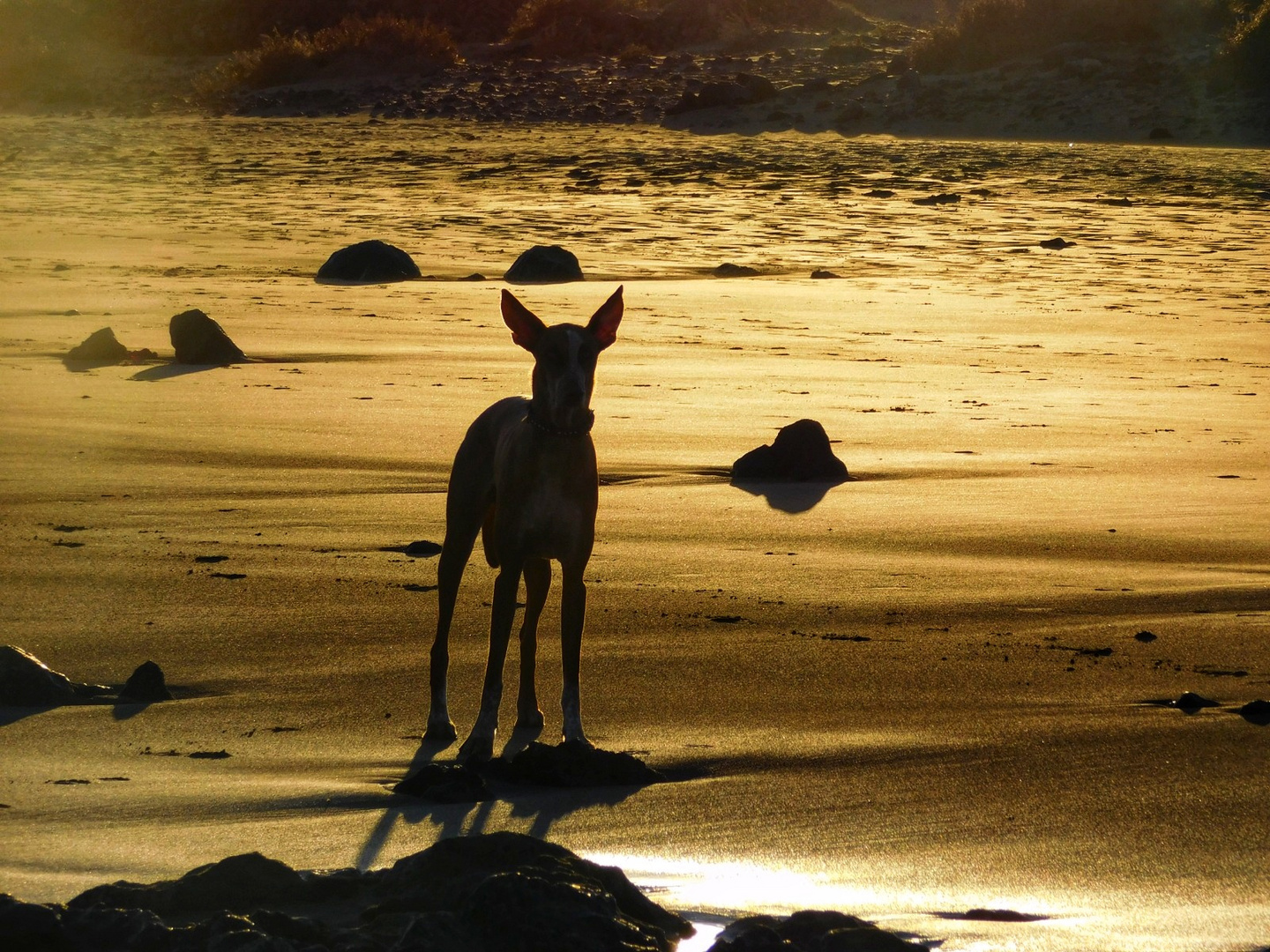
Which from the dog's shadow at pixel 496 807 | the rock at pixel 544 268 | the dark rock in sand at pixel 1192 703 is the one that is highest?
the rock at pixel 544 268

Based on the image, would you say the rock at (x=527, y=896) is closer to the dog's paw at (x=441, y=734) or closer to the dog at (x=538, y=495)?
the dog at (x=538, y=495)

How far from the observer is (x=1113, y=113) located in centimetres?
2762

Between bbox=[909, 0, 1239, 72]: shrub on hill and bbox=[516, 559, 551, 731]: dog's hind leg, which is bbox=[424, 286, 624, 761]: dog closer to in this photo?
bbox=[516, 559, 551, 731]: dog's hind leg

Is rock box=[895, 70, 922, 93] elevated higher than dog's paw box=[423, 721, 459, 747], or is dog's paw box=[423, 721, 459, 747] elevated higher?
rock box=[895, 70, 922, 93]

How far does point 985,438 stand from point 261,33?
122 feet

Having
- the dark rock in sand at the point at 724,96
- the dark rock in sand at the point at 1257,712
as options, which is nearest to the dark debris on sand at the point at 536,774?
the dark rock in sand at the point at 1257,712

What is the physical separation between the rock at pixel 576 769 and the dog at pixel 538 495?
0.06 m

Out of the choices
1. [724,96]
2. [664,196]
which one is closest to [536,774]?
[664,196]

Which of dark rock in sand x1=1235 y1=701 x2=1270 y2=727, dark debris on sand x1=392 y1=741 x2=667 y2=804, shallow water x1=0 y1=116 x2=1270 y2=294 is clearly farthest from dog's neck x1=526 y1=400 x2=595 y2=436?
shallow water x1=0 y1=116 x2=1270 y2=294

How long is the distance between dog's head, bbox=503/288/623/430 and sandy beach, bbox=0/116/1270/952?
1.04 metres

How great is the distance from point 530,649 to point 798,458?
3.51 meters

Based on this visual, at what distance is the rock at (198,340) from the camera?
11.2 m

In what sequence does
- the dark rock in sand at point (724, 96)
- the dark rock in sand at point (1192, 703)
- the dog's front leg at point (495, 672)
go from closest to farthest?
the dog's front leg at point (495, 672) < the dark rock in sand at point (1192, 703) < the dark rock in sand at point (724, 96)

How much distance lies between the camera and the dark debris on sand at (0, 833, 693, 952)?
3.17m
